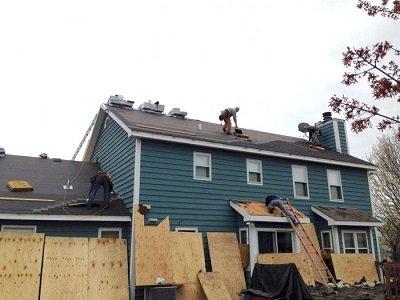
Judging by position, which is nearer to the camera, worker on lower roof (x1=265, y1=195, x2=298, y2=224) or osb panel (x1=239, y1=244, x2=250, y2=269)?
osb panel (x1=239, y1=244, x2=250, y2=269)

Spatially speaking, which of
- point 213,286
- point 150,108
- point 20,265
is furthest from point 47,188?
point 213,286

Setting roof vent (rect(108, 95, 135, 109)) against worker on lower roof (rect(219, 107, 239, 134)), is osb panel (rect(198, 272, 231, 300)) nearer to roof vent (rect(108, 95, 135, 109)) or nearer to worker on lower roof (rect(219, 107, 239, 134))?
worker on lower roof (rect(219, 107, 239, 134))

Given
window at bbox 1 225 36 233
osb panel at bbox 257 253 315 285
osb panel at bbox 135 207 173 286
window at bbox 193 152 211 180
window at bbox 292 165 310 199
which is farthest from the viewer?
window at bbox 292 165 310 199

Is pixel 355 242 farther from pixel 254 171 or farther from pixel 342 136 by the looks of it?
pixel 342 136

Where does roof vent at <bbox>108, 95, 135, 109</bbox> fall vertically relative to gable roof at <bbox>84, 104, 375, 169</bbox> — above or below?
above

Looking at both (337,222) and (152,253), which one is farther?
(337,222)

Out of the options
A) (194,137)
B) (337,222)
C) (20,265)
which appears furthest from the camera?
(337,222)

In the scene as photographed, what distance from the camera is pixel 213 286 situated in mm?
12375

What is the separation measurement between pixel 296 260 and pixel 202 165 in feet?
16.7

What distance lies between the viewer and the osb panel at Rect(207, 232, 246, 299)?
1303 cm

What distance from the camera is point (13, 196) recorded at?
42.1 ft

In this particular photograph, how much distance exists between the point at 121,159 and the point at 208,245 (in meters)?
4.87

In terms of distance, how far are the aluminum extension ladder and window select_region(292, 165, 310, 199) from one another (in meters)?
2.08

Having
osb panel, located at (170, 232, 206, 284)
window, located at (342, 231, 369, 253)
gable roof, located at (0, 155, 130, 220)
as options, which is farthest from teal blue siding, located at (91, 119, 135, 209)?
window, located at (342, 231, 369, 253)
